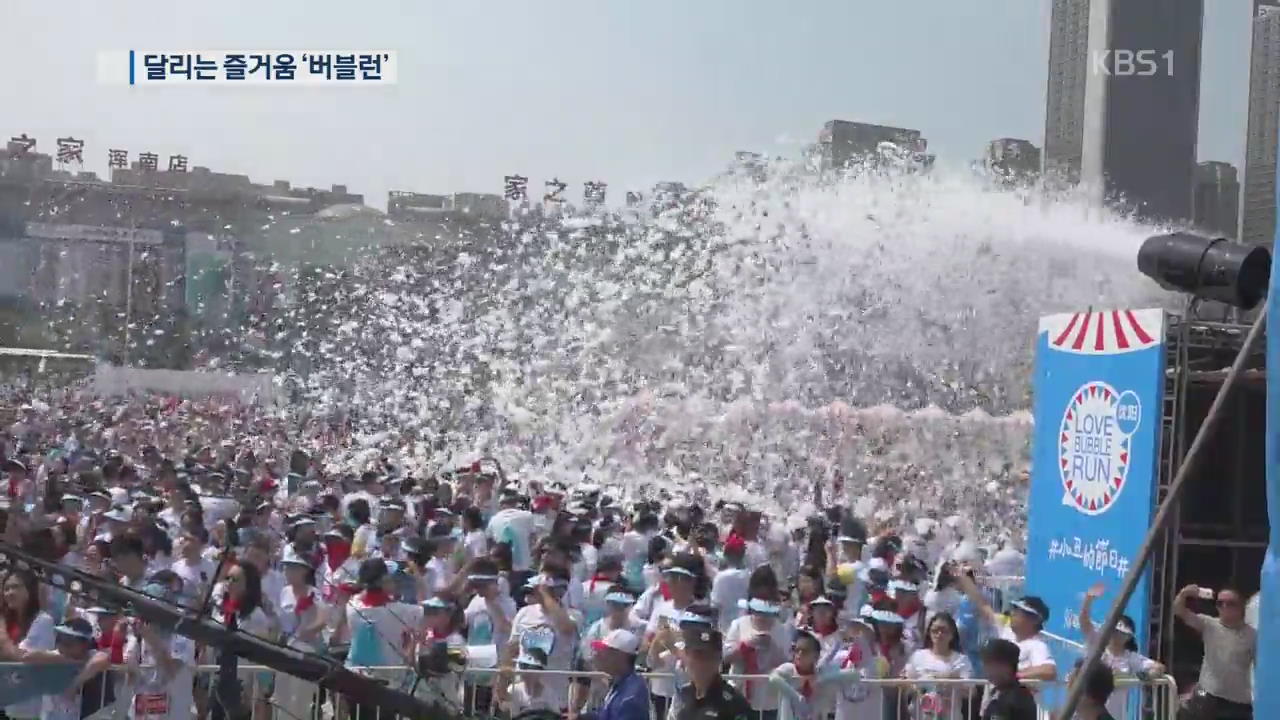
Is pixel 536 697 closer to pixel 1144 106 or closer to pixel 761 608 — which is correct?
pixel 761 608

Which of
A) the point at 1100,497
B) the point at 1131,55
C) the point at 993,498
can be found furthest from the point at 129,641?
the point at 1131,55

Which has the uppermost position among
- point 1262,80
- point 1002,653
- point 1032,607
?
point 1262,80

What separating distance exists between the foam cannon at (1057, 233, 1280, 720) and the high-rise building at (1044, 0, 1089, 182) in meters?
58.0

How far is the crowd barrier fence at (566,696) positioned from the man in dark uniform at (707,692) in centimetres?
115

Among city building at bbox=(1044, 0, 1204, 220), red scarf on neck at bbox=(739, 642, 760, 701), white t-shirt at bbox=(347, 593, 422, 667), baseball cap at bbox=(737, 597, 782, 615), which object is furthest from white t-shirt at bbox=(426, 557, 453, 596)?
city building at bbox=(1044, 0, 1204, 220)

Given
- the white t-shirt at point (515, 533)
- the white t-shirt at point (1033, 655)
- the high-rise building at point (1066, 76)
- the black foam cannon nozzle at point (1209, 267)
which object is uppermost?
the high-rise building at point (1066, 76)

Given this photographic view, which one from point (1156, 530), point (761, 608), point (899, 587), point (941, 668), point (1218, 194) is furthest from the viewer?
point (1218, 194)

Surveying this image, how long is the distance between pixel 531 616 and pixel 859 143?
2195cm

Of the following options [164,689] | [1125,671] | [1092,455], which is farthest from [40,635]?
[1092,455]

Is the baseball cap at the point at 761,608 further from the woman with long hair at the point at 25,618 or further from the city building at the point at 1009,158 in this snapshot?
the city building at the point at 1009,158

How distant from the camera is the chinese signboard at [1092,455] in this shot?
768 centimetres

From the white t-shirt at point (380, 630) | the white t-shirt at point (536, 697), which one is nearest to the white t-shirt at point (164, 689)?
the white t-shirt at point (380, 630)

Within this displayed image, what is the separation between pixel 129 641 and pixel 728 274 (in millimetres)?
20071
